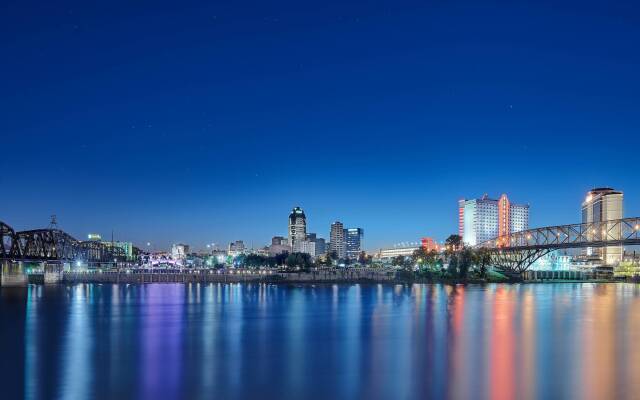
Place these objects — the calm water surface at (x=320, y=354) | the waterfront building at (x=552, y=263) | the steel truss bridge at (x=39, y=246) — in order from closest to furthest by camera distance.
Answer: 1. the calm water surface at (x=320, y=354)
2. the steel truss bridge at (x=39, y=246)
3. the waterfront building at (x=552, y=263)

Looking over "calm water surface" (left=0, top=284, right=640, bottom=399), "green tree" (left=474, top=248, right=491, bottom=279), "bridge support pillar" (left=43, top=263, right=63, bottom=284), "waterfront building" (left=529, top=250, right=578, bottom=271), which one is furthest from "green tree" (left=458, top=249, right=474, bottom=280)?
"bridge support pillar" (left=43, top=263, right=63, bottom=284)

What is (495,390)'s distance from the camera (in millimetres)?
21516

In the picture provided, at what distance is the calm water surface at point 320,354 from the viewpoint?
71.1 feet

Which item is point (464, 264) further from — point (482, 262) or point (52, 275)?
point (52, 275)

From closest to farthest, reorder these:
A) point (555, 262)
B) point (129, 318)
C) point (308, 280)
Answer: point (129, 318)
point (308, 280)
point (555, 262)

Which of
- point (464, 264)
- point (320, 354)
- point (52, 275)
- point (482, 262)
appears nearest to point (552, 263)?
point (482, 262)

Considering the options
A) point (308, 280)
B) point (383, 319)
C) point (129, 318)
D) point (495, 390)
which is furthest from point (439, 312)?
point (308, 280)

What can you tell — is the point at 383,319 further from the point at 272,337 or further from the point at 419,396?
the point at 419,396

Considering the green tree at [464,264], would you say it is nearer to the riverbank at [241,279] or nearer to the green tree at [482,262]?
the riverbank at [241,279]

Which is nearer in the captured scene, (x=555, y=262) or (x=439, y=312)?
(x=439, y=312)

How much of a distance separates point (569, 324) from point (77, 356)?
1280 inches

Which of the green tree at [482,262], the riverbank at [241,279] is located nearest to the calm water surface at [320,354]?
the riverbank at [241,279]

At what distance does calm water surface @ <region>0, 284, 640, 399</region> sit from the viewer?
21.7m

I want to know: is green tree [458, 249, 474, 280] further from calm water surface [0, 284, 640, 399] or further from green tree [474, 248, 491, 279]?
calm water surface [0, 284, 640, 399]
